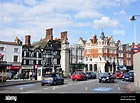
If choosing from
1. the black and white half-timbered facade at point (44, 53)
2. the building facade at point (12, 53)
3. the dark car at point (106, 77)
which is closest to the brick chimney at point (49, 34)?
the black and white half-timbered facade at point (44, 53)

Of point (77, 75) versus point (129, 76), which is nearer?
point (129, 76)

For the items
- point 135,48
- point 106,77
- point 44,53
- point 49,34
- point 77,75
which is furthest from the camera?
point 77,75

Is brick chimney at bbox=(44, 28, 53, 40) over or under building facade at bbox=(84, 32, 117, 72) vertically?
over

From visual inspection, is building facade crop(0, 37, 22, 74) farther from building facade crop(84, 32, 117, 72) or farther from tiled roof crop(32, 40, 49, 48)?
building facade crop(84, 32, 117, 72)

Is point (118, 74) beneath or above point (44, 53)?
beneath

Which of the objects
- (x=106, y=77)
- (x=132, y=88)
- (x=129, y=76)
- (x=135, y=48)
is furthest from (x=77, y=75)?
(x=135, y=48)

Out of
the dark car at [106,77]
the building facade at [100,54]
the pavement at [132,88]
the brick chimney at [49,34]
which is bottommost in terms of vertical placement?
the pavement at [132,88]

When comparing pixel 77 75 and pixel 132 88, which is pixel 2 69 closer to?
pixel 77 75

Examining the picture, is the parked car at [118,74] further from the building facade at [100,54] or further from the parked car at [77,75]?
the parked car at [77,75]

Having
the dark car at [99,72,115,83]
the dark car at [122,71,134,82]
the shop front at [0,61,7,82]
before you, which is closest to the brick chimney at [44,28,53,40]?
the shop front at [0,61,7,82]

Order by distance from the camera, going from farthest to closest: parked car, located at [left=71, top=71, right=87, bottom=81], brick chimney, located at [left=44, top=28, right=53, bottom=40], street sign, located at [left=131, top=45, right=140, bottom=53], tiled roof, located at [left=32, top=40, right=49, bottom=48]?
parked car, located at [left=71, top=71, right=87, bottom=81]
tiled roof, located at [left=32, top=40, right=49, bottom=48]
brick chimney, located at [left=44, top=28, right=53, bottom=40]
street sign, located at [left=131, top=45, right=140, bottom=53]

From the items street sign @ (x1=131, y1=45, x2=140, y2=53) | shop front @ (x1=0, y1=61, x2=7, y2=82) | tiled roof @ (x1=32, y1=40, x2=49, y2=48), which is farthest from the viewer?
shop front @ (x1=0, y1=61, x2=7, y2=82)

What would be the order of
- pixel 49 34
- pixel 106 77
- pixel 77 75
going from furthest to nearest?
pixel 77 75 → pixel 106 77 → pixel 49 34

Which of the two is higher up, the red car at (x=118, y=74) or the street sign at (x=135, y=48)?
the street sign at (x=135, y=48)
